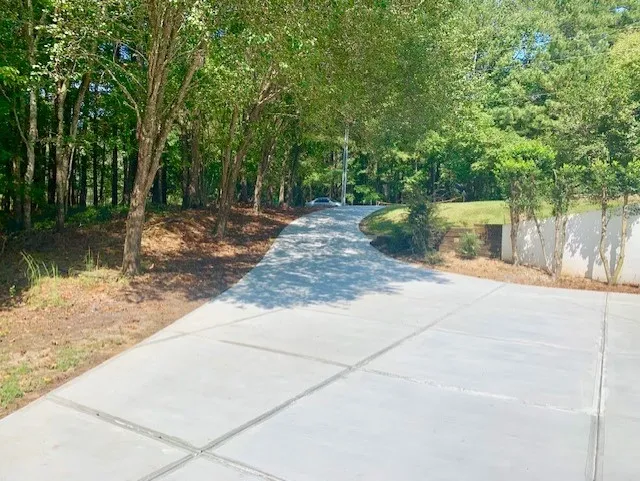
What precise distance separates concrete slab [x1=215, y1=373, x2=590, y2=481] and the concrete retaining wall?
23.6 ft

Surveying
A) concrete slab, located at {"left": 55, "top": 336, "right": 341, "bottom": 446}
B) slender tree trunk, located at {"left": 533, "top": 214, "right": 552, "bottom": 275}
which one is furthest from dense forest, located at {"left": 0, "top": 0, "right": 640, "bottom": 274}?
concrete slab, located at {"left": 55, "top": 336, "right": 341, "bottom": 446}

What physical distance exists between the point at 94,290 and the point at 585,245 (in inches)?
354

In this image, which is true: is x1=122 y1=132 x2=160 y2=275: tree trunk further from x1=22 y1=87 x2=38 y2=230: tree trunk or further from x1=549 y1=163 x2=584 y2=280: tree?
x1=549 y1=163 x2=584 y2=280: tree

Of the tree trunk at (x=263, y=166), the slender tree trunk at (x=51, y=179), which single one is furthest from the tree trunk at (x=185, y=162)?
the slender tree trunk at (x=51, y=179)

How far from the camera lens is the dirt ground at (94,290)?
4734 millimetres

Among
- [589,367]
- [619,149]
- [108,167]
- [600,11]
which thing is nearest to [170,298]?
[589,367]

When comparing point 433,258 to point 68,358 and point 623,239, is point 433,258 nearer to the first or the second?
point 623,239

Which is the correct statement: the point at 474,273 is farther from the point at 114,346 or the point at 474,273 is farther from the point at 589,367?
the point at 114,346

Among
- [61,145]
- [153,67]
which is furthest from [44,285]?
[61,145]

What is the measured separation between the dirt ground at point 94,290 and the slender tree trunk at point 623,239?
709cm

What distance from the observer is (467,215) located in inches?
548

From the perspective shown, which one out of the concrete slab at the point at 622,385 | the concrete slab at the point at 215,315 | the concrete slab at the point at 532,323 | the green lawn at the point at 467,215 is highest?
the green lawn at the point at 467,215

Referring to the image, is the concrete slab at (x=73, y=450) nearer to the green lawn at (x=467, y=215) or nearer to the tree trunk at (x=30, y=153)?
the tree trunk at (x=30, y=153)

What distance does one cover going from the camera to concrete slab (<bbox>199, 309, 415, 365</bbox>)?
204 inches
